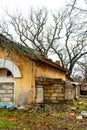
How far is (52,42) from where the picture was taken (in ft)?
128

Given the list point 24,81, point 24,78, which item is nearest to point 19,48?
point 24,78

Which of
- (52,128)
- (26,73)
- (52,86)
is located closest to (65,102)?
(52,86)

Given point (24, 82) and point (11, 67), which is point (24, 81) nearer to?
point (24, 82)

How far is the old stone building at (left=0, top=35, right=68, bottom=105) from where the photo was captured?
15211mm

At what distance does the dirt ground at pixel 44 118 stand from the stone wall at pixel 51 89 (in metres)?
0.42

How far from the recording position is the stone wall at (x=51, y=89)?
601 inches

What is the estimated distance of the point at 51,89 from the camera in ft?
50.2

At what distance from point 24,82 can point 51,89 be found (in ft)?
4.80

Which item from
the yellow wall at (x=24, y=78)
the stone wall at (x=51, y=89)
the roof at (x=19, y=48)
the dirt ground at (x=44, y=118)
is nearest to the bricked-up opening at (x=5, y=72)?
the yellow wall at (x=24, y=78)

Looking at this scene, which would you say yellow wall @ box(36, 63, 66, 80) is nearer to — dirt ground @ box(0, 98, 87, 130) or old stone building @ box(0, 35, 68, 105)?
old stone building @ box(0, 35, 68, 105)

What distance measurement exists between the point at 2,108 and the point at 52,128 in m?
5.12

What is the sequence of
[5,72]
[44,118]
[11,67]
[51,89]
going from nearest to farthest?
[44,118] < [51,89] < [11,67] < [5,72]

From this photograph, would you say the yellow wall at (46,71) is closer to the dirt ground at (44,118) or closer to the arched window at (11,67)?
the arched window at (11,67)

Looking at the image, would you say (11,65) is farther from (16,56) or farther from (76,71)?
(76,71)
